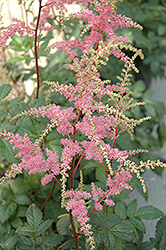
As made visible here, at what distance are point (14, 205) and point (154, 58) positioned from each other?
1.32 meters

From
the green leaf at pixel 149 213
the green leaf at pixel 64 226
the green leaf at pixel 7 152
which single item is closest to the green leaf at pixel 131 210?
the green leaf at pixel 149 213

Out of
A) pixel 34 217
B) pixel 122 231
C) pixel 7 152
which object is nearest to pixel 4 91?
pixel 7 152

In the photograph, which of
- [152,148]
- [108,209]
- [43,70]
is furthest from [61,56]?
[108,209]

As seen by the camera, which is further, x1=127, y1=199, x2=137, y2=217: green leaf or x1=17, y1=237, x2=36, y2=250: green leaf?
x1=127, y1=199, x2=137, y2=217: green leaf

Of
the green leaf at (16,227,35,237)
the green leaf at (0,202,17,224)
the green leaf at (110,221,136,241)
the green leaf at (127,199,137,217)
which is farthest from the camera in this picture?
the green leaf at (0,202,17,224)

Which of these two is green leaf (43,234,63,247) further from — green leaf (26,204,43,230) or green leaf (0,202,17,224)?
green leaf (0,202,17,224)

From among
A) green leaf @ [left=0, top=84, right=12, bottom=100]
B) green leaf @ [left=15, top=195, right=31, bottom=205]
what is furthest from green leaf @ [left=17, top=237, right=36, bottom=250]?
green leaf @ [left=0, top=84, right=12, bottom=100]

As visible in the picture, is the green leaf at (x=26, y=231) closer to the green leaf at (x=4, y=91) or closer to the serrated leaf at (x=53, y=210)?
the serrated leaf at (x=53, y=210)

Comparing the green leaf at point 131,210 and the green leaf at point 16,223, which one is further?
the green leaf at point 16,223

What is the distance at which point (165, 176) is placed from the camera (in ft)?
6.48

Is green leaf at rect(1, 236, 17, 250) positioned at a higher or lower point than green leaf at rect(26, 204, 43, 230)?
lower

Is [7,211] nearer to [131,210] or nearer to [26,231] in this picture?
[26,231]

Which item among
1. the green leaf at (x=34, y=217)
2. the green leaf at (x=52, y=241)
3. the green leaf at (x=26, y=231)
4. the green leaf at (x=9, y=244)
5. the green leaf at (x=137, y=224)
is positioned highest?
the green leaf at (x=34, y=217)

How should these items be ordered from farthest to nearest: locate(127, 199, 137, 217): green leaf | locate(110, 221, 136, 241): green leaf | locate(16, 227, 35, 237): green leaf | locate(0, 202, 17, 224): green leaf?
locate(0, 202, 17, 224): green leaf → locate(127, 199, 137, 217): green leaf → locate(16, 227, 35, 237): green leaf → locate(110, 221, 136, 241): green leaf
